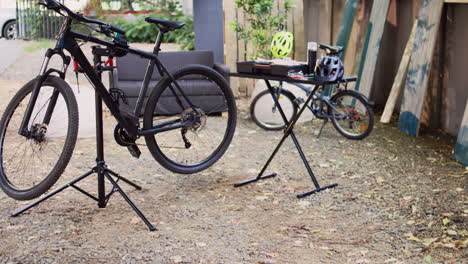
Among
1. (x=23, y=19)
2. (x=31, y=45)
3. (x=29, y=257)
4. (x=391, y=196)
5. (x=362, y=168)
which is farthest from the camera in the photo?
(x=23, y=19)

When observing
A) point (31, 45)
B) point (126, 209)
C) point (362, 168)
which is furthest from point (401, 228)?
point (31, 45)

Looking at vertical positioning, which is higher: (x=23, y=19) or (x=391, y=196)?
(x=23, y=19)

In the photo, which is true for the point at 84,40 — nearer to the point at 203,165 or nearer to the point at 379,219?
the point at 203,165

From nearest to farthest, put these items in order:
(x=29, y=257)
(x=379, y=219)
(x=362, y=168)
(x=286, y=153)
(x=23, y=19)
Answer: (x=29, y=257) → (x=379, y=219) → (x=362, y=168) → (x=286, y=153) → (x=23, y=19)

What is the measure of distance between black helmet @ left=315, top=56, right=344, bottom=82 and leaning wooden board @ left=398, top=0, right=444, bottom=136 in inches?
81.6

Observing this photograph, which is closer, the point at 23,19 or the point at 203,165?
the point at 203,165

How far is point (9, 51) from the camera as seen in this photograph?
13195 millimetres

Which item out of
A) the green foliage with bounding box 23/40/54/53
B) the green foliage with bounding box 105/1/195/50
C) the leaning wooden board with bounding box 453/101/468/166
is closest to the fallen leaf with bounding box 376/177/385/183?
the leaning wooden board with bounding box 453/101/468/166

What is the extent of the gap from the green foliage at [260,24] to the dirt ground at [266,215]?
2.36 m

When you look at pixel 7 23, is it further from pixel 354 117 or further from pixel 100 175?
pixel 100 175

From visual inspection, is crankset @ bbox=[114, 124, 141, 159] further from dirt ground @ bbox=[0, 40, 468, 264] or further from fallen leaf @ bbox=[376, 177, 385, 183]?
fallen leaf @ bbox=[376, 177, 385, 183]

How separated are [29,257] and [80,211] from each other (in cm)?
75

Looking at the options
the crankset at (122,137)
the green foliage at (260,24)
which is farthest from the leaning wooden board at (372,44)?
the crankset at (122,137)

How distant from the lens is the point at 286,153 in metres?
5.63
